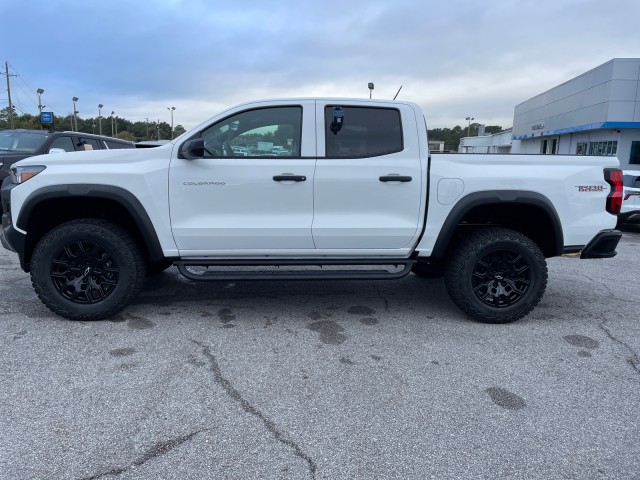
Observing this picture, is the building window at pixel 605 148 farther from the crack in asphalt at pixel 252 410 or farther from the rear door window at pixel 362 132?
the crack in asphalt at pixel 252 410

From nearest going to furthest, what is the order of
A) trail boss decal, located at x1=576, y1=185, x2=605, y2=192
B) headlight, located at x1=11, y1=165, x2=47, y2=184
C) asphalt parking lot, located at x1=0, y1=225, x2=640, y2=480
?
asphalt parking lot, located at x1=0, y1=225, x2=640, y2=480 < headlight, located at x1=11, y1=165, x2=47, y2=184 < trail boss decal, located at x1=576, y1=185, x2=605, y2=192

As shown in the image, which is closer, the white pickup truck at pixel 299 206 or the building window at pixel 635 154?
the white pickup truck at pixel 299 206

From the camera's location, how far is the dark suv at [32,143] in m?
8.73

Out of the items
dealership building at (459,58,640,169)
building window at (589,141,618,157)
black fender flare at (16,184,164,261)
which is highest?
dealership building at (459,58,640,169)

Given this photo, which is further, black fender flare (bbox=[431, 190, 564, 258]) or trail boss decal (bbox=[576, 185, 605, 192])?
trail boss decal (bbox=[576, 185, 605, 192])

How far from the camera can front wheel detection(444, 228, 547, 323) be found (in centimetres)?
443

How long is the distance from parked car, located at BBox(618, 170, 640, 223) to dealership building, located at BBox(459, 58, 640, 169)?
10.9 m

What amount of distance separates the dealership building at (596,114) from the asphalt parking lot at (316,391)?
1851cm

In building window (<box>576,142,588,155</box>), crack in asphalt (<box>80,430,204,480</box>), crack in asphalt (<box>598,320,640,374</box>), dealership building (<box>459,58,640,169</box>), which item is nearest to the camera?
crack in asphalt (<box>80,430,204,480</box>)

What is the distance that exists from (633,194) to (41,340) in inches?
414

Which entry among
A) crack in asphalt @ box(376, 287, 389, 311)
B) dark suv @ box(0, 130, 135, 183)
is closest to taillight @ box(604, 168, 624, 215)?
crack in asphalt @ box(376, 287, 389, 311)

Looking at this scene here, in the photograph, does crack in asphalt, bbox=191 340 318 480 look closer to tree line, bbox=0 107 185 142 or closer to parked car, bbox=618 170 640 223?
parked car, bbox=618 170 640 223

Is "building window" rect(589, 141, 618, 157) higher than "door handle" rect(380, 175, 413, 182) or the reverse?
higher

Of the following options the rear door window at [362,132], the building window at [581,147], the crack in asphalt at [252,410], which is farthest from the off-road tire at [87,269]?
the building window at [581,147]
